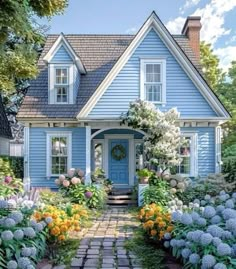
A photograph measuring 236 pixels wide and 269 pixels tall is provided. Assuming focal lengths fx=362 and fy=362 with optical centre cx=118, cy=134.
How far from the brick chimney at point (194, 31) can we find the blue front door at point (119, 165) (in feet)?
17.0

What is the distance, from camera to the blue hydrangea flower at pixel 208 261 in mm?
3939

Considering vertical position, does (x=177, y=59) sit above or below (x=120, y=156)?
above

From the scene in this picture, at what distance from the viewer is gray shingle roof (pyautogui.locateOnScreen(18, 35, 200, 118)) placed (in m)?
13.7

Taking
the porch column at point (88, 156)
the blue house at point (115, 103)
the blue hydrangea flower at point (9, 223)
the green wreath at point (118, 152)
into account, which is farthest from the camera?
the green wreath at point (118, 152)

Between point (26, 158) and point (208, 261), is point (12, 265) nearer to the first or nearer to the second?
point (208, 261)

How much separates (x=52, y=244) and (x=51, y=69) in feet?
30.4

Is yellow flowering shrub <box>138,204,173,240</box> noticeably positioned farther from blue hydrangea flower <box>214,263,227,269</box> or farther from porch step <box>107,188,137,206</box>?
porch step <box>107,188,137,206</box>

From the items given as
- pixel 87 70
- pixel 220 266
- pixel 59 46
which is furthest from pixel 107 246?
pixel 87 70

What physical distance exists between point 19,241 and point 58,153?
925 cm

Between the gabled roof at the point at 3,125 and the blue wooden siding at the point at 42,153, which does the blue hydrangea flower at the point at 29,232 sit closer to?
the blue wooden siding at the point at 42,153

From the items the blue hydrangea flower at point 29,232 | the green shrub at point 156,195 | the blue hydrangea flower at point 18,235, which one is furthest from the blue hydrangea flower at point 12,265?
the green shrub at point 156,195

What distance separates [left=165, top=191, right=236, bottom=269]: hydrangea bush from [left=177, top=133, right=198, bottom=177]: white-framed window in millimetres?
7882

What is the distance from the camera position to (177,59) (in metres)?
13.2

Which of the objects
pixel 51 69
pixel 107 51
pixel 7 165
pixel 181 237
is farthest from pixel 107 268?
pixel 107 51
